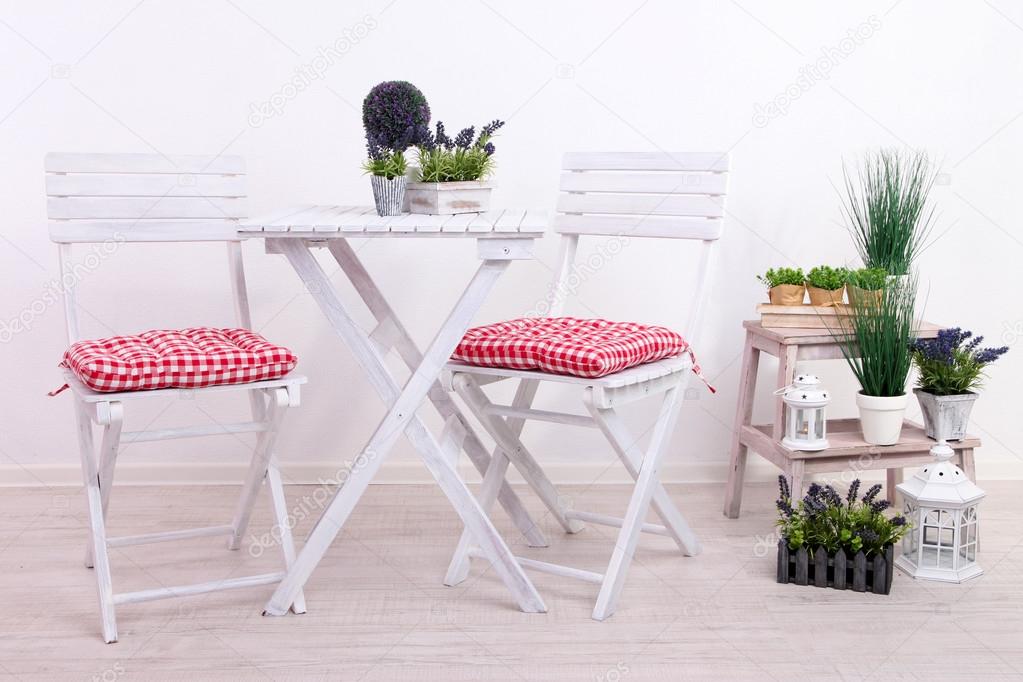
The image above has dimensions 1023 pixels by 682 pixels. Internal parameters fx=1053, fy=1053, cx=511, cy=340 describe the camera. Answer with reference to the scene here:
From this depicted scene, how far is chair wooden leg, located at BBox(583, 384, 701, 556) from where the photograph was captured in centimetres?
209

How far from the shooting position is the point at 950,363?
256 cm

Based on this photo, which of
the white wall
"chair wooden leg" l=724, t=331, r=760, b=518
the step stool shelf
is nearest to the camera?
the step stool shelf

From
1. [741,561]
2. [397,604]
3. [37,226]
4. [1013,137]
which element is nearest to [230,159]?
[37,226]

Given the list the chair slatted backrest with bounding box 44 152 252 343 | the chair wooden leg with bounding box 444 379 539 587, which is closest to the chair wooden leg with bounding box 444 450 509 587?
the chair wooden leg with bounding box 444 379 539 587

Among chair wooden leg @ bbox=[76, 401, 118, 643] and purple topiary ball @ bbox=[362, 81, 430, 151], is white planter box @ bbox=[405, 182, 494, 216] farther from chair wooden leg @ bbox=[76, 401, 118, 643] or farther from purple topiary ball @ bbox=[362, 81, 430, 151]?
chair wooden leg @ bbox=[76, 401, 118, 643]

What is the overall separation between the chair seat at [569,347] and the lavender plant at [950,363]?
66 centimetres

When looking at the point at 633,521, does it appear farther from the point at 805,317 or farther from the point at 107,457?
the point at 107,457

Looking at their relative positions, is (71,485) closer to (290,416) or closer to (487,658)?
(290,416)

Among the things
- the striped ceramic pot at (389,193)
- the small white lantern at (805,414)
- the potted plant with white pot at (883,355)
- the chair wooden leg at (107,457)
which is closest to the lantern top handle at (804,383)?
the small white lantern at (805,414)

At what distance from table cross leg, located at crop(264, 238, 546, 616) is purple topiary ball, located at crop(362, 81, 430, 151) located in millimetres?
295

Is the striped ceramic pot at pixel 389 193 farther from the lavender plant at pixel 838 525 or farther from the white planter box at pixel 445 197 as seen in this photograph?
the lavender plant at pixel 838 525

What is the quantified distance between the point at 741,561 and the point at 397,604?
Result: 32.4 inches

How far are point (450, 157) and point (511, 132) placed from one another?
0.85 meters

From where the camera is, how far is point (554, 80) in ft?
9.89
